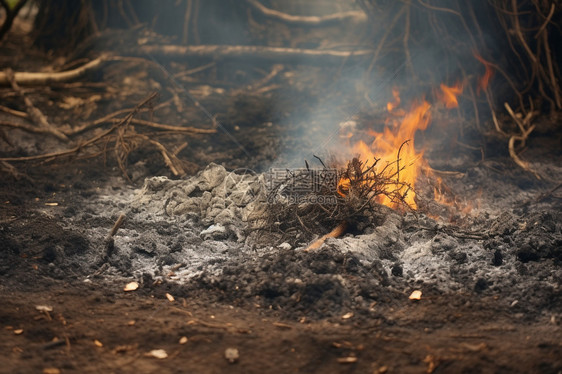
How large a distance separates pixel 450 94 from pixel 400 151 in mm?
1798

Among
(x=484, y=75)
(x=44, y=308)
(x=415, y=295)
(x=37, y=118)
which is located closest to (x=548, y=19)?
(x=484, y=75)

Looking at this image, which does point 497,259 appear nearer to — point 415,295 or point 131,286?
point 415,295

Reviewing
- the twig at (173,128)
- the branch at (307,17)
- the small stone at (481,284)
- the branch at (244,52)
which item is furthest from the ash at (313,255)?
the branch at (307,17)

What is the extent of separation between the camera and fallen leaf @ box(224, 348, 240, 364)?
2754 mm

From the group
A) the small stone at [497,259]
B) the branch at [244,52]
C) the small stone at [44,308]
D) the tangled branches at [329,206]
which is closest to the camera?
the small stone at [44,308]

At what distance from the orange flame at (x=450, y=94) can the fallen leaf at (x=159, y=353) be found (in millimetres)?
5205

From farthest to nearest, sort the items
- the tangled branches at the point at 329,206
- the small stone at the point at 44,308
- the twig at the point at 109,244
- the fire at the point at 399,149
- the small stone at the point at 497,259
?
the fire at the point at 399,149 < the tangled branches at the point at 329,206 < the twig at the point at 109,244 < the small stone at the point at 497,259 < the small stone at the point at 44,308

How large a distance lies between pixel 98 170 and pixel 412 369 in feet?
14.7

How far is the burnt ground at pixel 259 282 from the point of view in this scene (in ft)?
9.14

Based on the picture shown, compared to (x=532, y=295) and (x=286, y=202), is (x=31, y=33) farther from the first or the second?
(x=532, y=295)

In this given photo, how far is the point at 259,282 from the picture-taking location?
356 cm

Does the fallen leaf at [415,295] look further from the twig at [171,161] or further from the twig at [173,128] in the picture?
the twig at [173,128]

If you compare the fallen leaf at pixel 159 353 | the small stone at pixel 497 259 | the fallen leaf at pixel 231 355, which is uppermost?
the small stone at pixel 497 259

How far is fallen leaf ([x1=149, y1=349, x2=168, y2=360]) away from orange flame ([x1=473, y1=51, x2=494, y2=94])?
5377 mm
